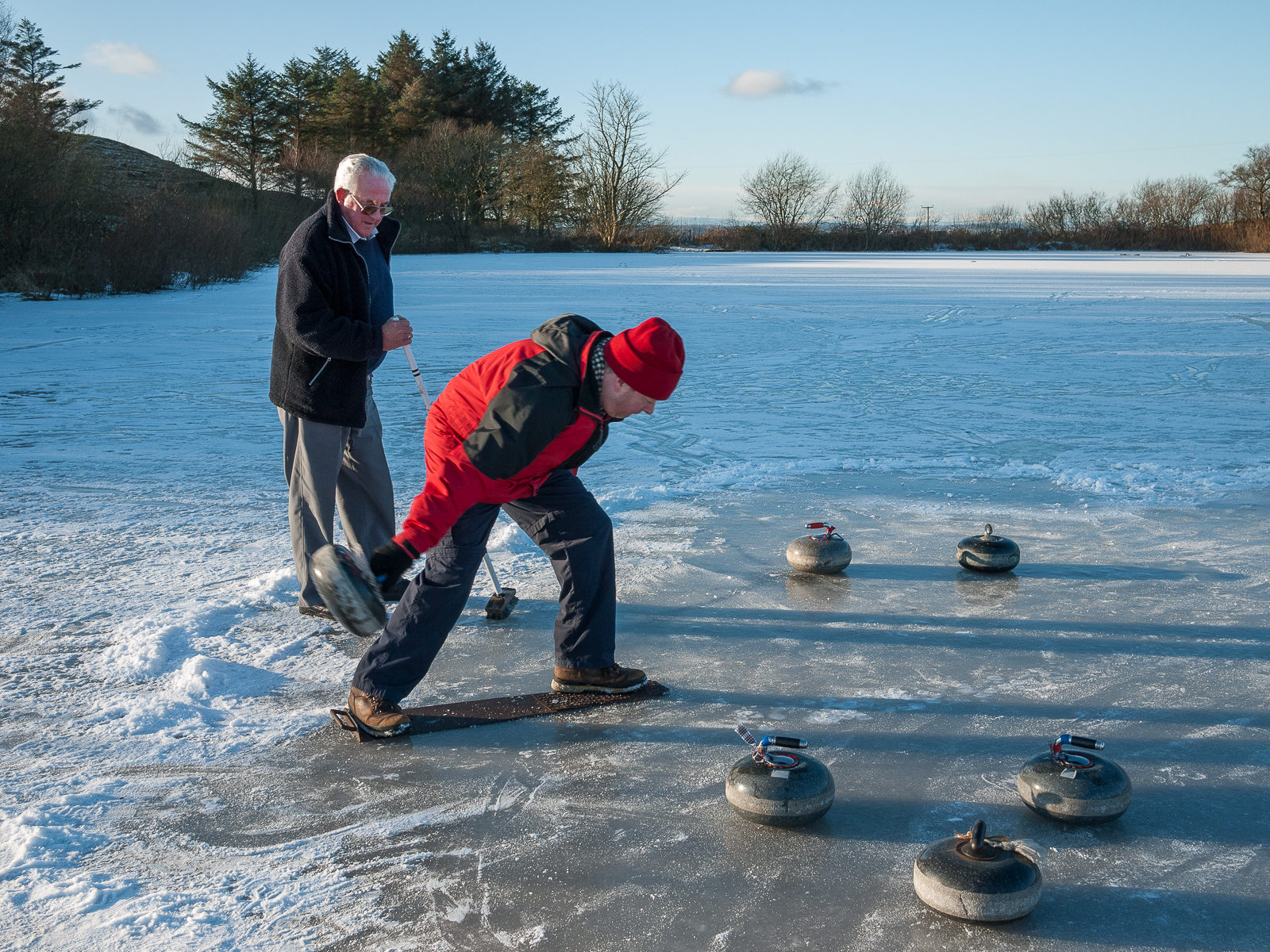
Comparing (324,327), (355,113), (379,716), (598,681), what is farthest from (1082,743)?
(355,113)

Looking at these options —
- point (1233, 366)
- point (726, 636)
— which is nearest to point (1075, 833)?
point (726, 636)

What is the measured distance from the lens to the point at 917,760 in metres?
2.95

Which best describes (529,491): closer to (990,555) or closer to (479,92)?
(990,555)

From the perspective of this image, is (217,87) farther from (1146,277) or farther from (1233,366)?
(1233,366)

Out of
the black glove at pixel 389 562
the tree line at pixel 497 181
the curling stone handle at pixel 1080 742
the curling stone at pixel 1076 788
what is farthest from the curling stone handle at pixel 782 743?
the tree line at pixel 497 181

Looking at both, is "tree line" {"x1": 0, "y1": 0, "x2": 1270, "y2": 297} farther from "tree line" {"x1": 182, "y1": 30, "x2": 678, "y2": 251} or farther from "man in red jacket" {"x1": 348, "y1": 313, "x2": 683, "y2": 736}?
"man in red jacket" {"x1": 348, "y1": 313, "x2": 683, "y2": 736}

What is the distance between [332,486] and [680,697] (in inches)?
63.7

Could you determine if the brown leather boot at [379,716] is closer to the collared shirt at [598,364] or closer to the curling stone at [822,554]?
the collared shirt at [598,364]

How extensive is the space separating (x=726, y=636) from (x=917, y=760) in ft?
3.73

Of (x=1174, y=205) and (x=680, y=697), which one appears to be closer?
(x=680, y=697)

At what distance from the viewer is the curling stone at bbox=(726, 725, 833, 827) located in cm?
256

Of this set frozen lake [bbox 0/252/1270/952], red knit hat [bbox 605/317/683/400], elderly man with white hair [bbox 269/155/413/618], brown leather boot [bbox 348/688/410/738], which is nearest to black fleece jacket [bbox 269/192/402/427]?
elderly man with white hair [bbox 269/155/413/618]

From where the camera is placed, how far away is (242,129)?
52.6 metres

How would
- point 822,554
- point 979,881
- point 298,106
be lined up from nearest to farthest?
point 979,881 < point 822,554 < point 298,106
